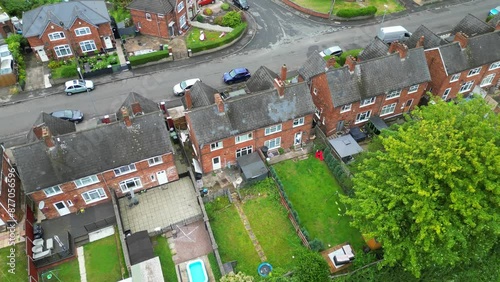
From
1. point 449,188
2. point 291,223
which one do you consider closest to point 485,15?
point 449,188

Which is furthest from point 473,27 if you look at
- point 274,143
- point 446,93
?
point 274,143

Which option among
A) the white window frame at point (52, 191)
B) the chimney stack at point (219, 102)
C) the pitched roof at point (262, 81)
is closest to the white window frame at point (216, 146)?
the chimney stack at point (219, 102)

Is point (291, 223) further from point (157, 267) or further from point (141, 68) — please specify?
point (141, 68)

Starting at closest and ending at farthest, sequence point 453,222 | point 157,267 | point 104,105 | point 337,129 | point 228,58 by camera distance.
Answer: point 453,222, point 157,267, point 337,129, point 104,105, point 228,58

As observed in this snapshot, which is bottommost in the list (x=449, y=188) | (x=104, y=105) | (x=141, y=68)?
(x=449, y=188)

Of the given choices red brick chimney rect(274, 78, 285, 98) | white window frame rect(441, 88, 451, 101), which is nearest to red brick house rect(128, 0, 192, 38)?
red brick chimney rect(274, 78, 285, 98)

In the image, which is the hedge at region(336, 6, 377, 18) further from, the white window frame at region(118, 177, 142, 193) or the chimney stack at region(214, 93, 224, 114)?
the white window frame at region(118, 177, 142, 193)
